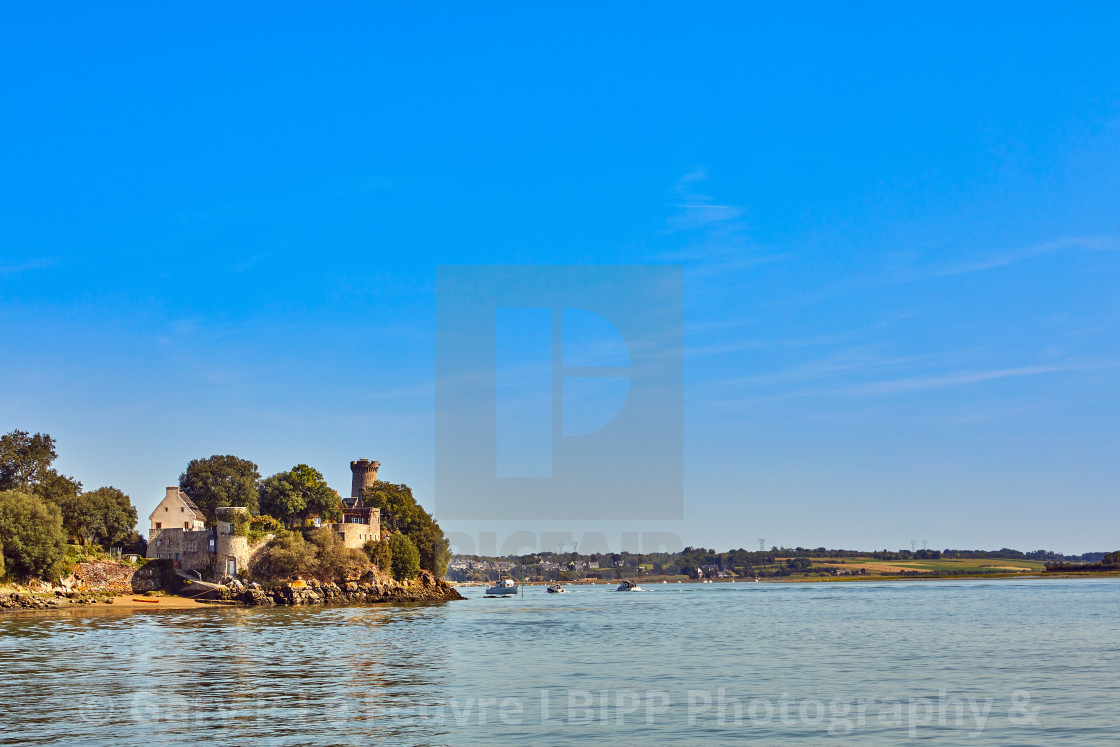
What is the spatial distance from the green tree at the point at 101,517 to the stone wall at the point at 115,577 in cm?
602

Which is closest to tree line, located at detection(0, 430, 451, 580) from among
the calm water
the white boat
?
the calm water

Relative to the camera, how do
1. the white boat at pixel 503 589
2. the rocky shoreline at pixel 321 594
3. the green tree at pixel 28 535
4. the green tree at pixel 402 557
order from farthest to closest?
1. the white boat at pixel 503 589
2. the green tree at pixel 402 557
3. the rocky shoreline at pixel 321 594
4. the green tree at pixel 28 535

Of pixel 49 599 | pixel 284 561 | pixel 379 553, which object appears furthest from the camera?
pixel 379 553

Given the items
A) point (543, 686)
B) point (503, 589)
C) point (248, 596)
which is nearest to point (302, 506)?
point (248, 596)

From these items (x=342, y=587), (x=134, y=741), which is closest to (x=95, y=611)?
(x=342, y=587)

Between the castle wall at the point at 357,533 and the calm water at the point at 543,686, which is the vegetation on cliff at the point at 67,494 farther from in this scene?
the calm water at the point at 543,686

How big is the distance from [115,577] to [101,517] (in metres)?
7.78

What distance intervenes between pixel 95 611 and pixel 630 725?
180 ft

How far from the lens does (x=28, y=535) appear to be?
64812 mm

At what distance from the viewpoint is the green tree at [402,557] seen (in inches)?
3750

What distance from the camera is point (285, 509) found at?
308 feet

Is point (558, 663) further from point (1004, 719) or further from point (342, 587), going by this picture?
point (342, 587)

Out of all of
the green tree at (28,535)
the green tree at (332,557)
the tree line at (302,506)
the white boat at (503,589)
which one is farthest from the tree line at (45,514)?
the white boat at (503,589)

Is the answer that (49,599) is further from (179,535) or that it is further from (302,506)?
(302,506)
